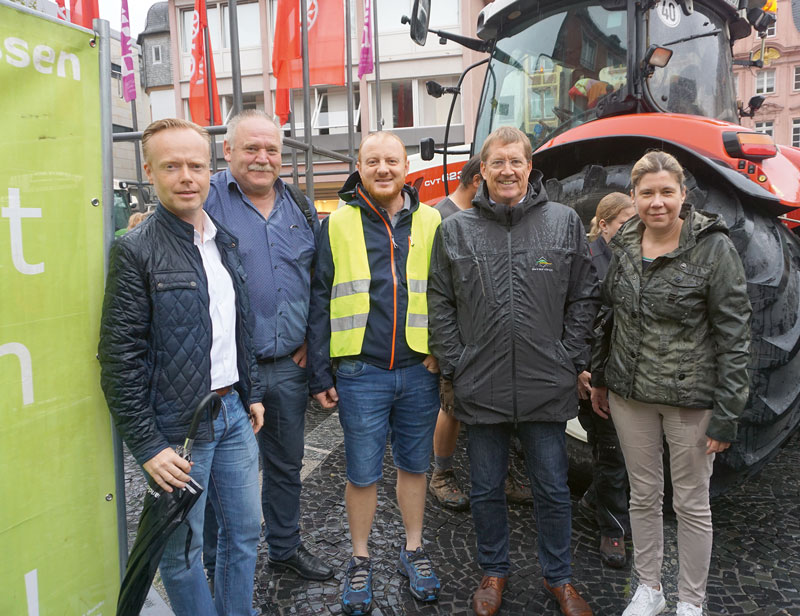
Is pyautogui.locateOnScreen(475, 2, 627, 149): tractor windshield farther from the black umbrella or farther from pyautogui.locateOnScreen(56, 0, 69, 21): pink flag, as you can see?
pyautogui.locateOnScreen(56, 0, 69, 21): pink flag

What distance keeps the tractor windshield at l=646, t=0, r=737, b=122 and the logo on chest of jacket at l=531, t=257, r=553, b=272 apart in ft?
5.45

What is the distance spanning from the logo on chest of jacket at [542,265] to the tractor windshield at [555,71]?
5.68 feet

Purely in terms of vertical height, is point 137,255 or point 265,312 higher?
point 137,255

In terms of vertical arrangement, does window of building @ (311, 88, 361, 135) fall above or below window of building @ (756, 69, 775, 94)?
below

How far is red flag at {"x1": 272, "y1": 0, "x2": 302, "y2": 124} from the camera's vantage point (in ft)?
22.2

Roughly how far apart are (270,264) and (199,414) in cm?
77

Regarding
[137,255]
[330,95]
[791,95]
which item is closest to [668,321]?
[137,255]

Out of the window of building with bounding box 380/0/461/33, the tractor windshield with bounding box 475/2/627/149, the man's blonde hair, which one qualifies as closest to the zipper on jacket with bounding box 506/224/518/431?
the man's blonde hair

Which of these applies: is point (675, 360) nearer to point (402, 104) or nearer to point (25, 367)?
point (25, 367)

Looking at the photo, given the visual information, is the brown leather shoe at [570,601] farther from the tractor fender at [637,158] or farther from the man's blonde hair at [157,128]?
the man's blonde hair at [157,128]

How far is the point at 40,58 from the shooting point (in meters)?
1.51

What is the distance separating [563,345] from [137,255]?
146 cm

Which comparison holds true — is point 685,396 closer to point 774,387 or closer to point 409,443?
point 774,387

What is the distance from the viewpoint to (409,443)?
2.47 m
